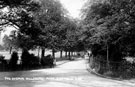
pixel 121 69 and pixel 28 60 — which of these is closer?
pixel 121 69

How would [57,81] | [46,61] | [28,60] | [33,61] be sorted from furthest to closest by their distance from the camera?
[46,61]
[33,61]
[28,60]
[57,81]

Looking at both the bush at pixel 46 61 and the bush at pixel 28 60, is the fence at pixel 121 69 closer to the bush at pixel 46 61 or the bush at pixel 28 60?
the bush at pixel 28 60

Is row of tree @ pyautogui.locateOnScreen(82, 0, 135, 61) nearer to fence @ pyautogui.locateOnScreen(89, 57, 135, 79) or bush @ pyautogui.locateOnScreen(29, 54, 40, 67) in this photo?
fence @ pyautogui.locateOnScreen(89, 57, 135, 79)

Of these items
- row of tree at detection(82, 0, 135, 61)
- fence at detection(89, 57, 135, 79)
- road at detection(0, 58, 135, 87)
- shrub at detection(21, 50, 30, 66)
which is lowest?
road at detection(0, 58, 135, 87)

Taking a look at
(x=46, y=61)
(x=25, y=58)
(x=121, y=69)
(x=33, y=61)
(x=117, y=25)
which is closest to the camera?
(x=117, y=25)

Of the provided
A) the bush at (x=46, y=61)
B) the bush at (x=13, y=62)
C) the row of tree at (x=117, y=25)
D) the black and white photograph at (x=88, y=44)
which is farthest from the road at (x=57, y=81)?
the bush at (x=46, y=61)

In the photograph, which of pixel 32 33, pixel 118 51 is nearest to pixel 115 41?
pixel 118 51

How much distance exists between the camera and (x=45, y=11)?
35125 millimetres

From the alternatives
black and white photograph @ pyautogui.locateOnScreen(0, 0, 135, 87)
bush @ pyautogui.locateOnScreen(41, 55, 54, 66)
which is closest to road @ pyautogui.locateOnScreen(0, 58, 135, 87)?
black and white photograph @ pyautogui.locateOnScreen(0, 0, 135, 87)

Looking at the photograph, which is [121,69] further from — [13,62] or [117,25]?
[13,62]

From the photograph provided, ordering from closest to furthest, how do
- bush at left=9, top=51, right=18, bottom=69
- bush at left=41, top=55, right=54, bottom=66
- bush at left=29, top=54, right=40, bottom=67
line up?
bush at left=9, top=51, right=18, bottom=69 < bush at left=29, top=54, right=40, bottom=67 < bush at left=41, top=55, right=54, bottom=66

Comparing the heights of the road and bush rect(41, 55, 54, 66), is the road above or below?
below

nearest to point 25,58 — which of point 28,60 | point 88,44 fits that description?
point 28,60

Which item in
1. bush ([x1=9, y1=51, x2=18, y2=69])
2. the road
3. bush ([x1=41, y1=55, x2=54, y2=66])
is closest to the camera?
the road
